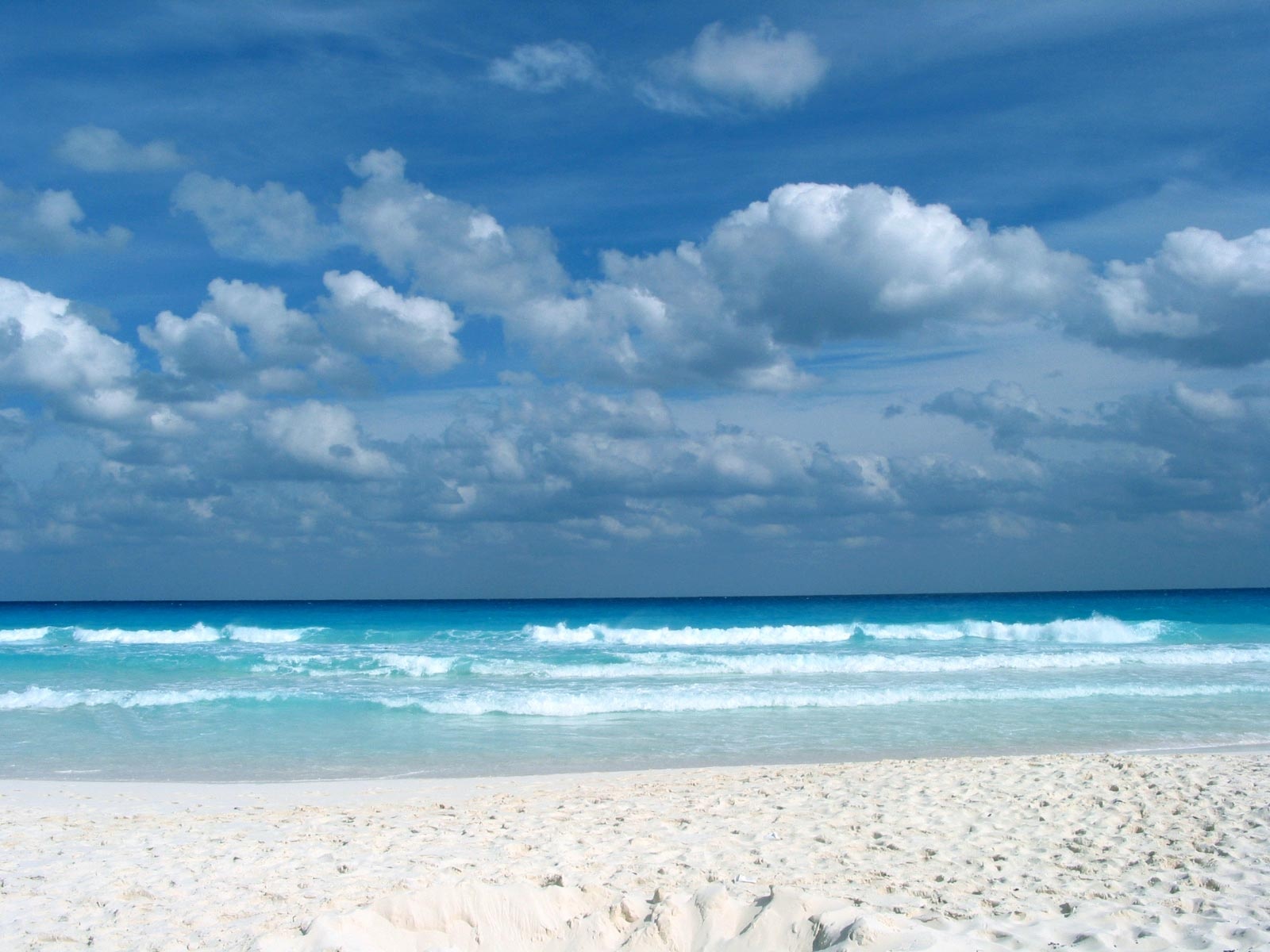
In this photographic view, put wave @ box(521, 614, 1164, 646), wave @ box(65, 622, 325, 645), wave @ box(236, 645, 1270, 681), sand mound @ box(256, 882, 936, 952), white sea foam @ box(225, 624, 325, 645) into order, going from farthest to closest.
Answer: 1. white sea foam @ box(225, 624, 325, 645)
2. wave @ box(65, 622, 325, 645)
3. wave @ box(521, 614, 1164, 646)
4. wave @ box(236, 645, 1270, 681)
5. sand mound @ box(256, 882, 936, 952)

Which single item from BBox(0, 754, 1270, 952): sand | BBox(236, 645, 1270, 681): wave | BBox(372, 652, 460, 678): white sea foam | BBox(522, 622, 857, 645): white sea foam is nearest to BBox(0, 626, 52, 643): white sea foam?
BBox(236, 645, 1270, 681): wave

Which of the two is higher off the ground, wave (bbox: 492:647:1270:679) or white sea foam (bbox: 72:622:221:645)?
wave (bbox: 492:647:1270:679)

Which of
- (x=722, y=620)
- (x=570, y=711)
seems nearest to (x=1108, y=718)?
(x=570, y=711)

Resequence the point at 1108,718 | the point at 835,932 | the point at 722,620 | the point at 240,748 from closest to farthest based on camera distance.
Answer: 1. the point at 835,932
2. the point at 240,748
3. the point at 1108,718
4. the point at 722,620

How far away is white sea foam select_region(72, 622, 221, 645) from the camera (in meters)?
40.3

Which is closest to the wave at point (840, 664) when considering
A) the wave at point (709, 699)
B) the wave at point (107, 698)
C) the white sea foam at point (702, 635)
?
the wave at point (709, 699)

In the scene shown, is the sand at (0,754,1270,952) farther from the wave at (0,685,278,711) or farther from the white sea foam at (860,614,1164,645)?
the white sea foam at (860,614,1164,645)

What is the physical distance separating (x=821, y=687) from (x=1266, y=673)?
12858 millimetres

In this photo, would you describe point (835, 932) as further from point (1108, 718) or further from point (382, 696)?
point (382, 696)

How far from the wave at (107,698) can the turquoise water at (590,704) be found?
0.26 ft

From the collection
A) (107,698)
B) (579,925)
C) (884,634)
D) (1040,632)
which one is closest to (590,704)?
(107,698)

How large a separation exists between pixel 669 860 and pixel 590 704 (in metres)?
10.8

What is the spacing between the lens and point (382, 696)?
64.6 feet

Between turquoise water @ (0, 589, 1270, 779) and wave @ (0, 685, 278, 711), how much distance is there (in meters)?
0.08
